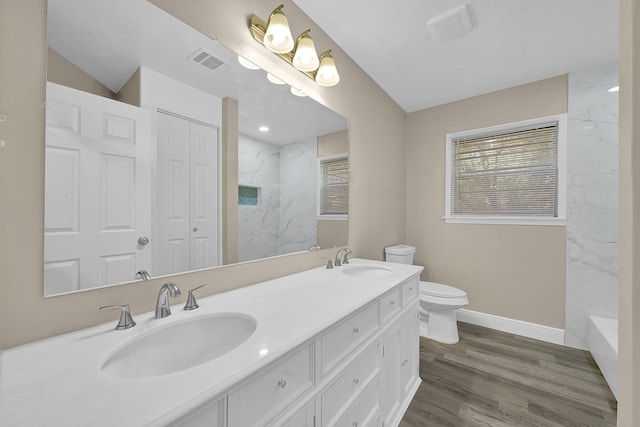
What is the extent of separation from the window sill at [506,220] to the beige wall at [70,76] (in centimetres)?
292

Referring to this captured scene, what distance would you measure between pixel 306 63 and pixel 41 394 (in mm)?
1671

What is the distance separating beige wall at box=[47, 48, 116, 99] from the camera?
0.76m

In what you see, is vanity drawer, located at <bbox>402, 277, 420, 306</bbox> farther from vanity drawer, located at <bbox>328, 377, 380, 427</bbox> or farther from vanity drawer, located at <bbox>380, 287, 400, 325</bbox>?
vanity drawer, located at <bbox>328, 377, 380, 427</bbox>

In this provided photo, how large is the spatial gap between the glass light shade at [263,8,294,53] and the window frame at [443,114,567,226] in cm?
216

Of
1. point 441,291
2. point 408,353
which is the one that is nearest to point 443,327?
point 441,291

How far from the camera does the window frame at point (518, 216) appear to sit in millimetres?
2229

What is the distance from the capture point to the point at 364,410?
1.08m

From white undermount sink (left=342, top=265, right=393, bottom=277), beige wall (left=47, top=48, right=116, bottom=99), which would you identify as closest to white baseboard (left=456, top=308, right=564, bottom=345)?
white undermount sink (left=342, top=265, right=393, bottom=277)

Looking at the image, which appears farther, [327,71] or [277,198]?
[327,71]

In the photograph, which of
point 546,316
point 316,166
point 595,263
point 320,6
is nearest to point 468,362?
point 546,316

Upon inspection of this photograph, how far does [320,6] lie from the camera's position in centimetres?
158

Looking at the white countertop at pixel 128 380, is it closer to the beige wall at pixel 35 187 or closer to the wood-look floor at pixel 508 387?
the beige wall at pixel 35 187

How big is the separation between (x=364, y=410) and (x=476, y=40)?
95.6 inches

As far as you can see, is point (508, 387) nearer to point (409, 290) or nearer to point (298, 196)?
point (409, 290)
